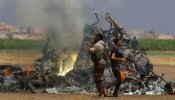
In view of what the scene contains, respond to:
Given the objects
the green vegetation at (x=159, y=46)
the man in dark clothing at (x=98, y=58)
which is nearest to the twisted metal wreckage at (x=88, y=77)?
the man in dark clothing at (x=98, y=58)

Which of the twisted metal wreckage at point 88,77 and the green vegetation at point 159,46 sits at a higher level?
the green vegetation at point 159,46

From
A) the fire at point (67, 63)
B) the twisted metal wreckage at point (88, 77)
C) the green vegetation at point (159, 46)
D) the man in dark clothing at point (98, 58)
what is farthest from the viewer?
the green vegetation at point (159, 46)

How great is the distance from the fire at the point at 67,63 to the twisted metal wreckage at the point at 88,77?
0.28m

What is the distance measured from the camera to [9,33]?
471ft

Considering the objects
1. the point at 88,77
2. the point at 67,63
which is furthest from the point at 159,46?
the point at 88,77

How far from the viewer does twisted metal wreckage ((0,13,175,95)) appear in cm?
2311

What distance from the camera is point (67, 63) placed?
2564 cm

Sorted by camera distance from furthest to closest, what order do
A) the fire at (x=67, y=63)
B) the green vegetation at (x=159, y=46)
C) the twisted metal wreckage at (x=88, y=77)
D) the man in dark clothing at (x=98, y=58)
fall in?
the green vegetation at (x=159, y=46) < the fire at (x=67, y=63) < the twisted metal wreckage at (x=88, y=77) < the man in dark clothing at (x=98, y=58)

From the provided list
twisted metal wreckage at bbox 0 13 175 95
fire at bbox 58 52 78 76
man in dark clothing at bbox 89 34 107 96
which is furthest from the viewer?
fire at bbox 58 52 78 76

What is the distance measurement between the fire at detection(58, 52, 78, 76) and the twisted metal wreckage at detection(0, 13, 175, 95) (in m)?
0.28

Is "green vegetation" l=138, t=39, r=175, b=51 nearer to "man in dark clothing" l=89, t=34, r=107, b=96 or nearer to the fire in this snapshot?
the fire

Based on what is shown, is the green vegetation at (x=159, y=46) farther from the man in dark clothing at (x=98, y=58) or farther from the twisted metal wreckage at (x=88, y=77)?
the man in dark clothing at (x=98, y=58)

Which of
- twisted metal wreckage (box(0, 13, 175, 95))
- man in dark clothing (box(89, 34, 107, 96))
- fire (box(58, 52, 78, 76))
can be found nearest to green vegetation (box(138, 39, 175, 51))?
fire (box(58, 52, 78, 76))

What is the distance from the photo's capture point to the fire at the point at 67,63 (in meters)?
25.3
